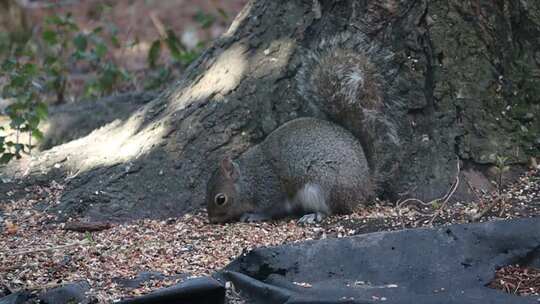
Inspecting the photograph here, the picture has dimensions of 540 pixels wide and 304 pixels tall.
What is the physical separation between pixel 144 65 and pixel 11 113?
3.51m

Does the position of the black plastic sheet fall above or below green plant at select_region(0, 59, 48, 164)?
below

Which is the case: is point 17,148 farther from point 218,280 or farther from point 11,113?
point 218,280

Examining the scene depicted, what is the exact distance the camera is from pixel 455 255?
381 cm

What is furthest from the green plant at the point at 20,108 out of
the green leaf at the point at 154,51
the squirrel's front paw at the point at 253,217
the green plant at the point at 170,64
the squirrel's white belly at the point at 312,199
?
the green leaf at the point at 154,51

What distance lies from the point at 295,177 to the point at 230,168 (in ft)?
1.15

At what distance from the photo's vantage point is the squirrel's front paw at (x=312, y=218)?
4.74 meters

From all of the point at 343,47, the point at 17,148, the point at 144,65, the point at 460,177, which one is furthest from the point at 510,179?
the point at 144,65

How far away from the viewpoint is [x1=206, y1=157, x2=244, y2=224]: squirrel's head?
4.98 metres

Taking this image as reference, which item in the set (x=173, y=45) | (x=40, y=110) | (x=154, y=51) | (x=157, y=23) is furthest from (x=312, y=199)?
(x=157, y=23)

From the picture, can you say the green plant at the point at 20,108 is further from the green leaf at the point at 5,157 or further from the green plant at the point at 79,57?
the green plant at the point at 79,57

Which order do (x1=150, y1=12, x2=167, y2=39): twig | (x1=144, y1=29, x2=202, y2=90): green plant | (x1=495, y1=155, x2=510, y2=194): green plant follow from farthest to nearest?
(x1=150, y1=12, x2=167, y2=39): twig, (x1=144, y1=29, x2=202, y2=90): green plant, (x1=495, y1=155, x2=510, y2=194): green plant

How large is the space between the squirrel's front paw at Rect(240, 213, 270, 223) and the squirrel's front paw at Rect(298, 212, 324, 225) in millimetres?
353

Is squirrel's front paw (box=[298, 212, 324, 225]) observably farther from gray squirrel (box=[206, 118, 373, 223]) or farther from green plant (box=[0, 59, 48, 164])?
green plant (box=[0, 59, 48, 164])

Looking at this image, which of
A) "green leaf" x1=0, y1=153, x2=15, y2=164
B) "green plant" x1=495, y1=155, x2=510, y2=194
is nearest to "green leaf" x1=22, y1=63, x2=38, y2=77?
"green leaf" x1=0, y1=153, x2=15, y2=164
